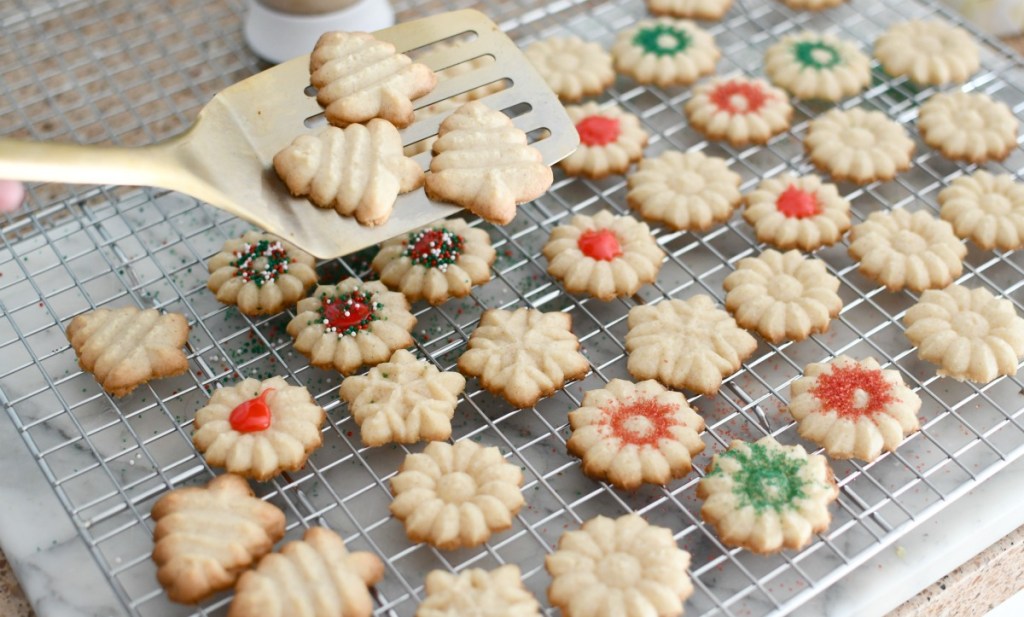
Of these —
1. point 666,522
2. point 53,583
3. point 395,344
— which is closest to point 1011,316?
point 666,522

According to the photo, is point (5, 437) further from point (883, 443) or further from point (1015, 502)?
point (1015, 502)

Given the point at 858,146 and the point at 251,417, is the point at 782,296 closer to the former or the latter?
the point at 858,146

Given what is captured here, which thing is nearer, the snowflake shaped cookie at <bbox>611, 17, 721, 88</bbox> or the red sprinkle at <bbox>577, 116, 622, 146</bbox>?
the red sprinkle at <bbox>577, 116, 622, 146</bbox>

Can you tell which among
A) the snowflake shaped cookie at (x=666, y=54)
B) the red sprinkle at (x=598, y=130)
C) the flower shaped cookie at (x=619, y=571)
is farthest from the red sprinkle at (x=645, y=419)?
the snowflake shaped cookie at (x=666, y=54)

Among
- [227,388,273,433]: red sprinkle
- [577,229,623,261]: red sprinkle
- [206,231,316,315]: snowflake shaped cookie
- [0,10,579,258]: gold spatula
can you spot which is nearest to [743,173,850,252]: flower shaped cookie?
[577,229,623,261]: red sprinkle

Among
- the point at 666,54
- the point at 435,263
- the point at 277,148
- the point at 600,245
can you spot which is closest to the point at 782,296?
the point at 600,245

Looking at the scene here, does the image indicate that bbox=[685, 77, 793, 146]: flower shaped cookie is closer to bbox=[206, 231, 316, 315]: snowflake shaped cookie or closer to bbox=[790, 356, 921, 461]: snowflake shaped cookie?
bbox=[790, 356, 921, 461]: snowflake shaped cookie
